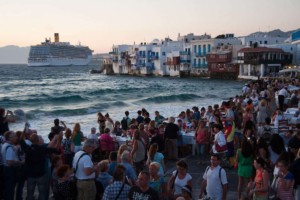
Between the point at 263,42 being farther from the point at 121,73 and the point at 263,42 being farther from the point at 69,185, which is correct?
the point at 69,185

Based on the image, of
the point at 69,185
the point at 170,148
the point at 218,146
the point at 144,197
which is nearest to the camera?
the point at 144,197

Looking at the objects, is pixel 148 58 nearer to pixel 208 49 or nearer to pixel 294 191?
pixel 208 49

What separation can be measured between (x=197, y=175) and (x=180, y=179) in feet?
11.8

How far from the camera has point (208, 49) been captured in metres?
74.6

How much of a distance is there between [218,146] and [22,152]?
4319 millimetres

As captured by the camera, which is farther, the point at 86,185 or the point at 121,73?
the point at 121,73

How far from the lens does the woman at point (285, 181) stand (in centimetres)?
552

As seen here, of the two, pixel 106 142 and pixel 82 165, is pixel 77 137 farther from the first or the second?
pixel 82 165

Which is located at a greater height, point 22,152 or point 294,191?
point 22,152

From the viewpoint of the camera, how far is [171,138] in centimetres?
1026

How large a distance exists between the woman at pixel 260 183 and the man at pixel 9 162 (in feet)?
13.0

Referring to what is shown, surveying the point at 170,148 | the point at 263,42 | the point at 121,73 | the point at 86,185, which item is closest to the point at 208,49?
the point at 263,42

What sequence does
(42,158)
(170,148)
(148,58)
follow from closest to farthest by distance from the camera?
(42,158)
(170,148)
(148,58)

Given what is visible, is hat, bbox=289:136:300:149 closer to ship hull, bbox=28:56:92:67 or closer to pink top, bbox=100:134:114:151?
pink top, bbox=100:134:114:151
